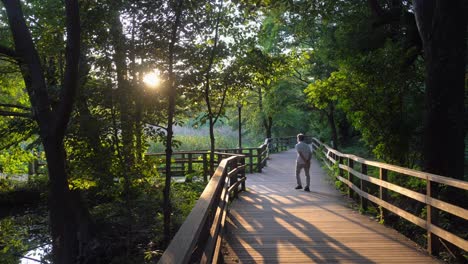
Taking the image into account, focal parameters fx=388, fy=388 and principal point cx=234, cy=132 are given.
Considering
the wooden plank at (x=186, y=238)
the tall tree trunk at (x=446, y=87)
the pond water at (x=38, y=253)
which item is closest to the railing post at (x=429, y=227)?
the tall tree trunk at (x=446, y=87)

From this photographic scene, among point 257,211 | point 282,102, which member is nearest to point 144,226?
point 257,211

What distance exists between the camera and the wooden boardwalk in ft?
15.6

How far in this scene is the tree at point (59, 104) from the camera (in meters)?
5.59

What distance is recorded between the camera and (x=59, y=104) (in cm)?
608

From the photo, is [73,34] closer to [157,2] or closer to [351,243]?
[157,2]

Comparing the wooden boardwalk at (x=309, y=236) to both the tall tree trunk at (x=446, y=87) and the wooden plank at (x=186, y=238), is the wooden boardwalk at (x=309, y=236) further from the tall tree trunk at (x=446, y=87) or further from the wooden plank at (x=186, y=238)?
the wooden plank at (x=186, y=238)

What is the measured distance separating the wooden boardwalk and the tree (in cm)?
275

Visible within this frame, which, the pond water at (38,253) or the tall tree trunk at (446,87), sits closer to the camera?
the tall tree trunk at (446,87)

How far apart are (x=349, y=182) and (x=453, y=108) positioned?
11.8 ft

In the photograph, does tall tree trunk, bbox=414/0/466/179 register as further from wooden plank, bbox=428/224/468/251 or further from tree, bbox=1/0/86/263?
tree, bbox=1/0/86/263

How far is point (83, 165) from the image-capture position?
309 inches

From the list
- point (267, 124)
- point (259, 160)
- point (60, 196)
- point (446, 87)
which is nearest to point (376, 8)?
point (446, 87)

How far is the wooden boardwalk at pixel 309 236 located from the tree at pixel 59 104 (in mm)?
2753

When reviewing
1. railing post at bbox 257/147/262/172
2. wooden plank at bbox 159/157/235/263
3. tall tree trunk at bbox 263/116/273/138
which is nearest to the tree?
wooden plank at bbox 159/157/235/263
